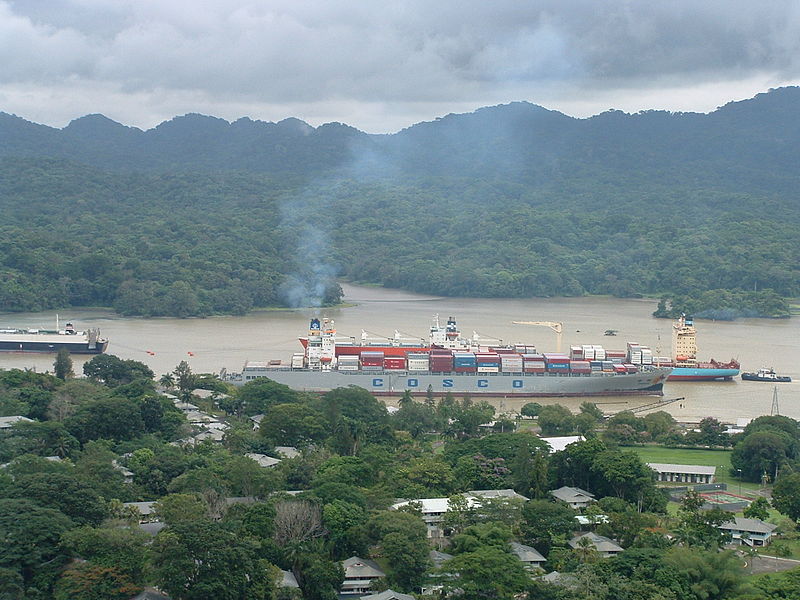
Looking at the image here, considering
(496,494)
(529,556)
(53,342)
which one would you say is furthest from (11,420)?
(53,342)

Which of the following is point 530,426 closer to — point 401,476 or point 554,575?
point 401,476

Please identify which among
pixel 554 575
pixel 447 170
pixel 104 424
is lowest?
pixel 554 575

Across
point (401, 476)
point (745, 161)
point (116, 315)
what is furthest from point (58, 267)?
point (745, 161)

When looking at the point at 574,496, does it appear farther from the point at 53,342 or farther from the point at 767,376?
the point at 53,342

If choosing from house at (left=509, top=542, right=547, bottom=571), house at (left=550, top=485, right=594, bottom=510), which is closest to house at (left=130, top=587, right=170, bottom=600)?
house at (left=509, top=542, right=547, bottom=571)

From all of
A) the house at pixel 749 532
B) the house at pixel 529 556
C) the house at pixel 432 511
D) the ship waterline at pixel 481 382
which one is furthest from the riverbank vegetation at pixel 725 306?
the house at pixel 529 556
